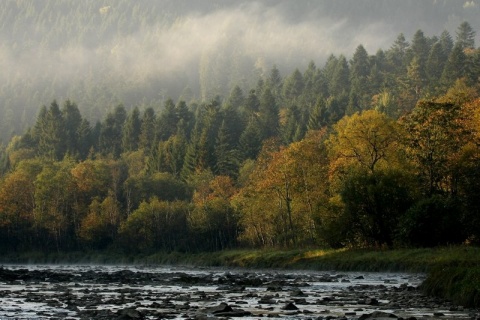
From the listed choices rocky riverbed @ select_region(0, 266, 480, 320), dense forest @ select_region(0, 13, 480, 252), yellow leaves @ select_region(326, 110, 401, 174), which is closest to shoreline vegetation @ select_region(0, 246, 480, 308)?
rocky riverbed @ select_region(0, 266, 480, 320)

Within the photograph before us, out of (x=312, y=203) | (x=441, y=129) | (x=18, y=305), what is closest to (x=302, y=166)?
(x=312, y=203)

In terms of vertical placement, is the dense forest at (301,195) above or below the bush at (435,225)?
above

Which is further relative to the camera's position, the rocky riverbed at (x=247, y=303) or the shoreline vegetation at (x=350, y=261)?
Answer: the shoreline vegetation at (x=350, y=261)

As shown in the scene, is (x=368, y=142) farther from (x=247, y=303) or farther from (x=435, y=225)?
(x=247, y=303)

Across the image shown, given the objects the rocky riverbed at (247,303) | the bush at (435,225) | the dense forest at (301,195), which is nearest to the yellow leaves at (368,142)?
the dense forest at (301,195)

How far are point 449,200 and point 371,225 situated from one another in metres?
10.5

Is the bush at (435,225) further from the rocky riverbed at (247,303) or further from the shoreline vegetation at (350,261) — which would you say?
the rocky riverbed at (247,303)

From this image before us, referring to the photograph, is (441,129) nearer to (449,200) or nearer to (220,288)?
(449,200)

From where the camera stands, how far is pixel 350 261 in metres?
72.9

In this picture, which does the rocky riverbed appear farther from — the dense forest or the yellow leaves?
the yellow leaves

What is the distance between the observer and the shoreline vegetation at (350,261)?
35.5 metres

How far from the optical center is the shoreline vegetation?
35.5 m

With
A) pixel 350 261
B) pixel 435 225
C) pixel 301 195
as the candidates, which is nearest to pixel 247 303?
pixel 350 261

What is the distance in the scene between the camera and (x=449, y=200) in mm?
73000
